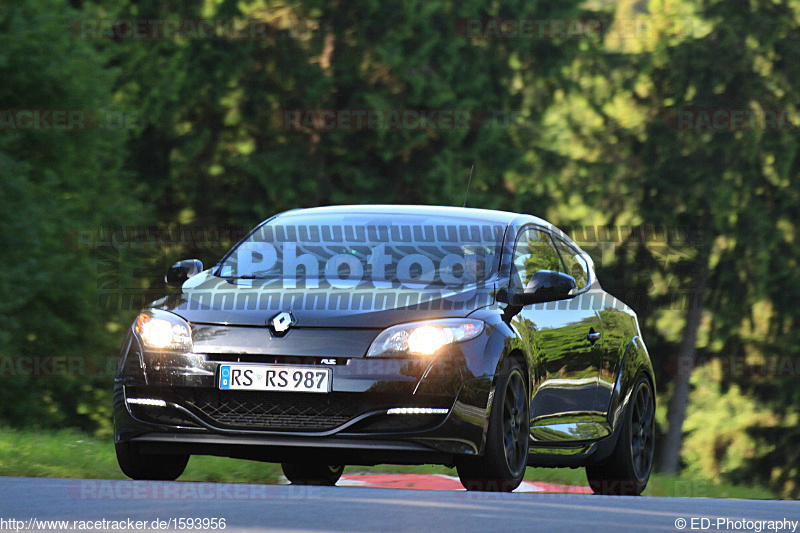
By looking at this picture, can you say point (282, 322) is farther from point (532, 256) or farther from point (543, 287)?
point (532, 256)

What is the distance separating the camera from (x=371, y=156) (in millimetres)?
37062

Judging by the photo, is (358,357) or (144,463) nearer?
(358,357)

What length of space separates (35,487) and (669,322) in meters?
33.9

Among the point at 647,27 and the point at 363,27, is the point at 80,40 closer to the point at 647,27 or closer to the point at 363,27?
the point at 363,27

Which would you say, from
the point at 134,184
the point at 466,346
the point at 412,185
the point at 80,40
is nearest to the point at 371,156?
the point at 412,185

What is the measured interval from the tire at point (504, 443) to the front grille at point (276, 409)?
734mm

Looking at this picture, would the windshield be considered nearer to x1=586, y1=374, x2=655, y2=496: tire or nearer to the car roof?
the car roof

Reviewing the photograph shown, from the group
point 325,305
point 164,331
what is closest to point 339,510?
point 325,305

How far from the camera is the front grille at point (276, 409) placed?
8.09m

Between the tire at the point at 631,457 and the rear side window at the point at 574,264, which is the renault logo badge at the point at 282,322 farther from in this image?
the tire at the point at 631,457

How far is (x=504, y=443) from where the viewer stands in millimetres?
8492

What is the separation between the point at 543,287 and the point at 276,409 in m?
1.75

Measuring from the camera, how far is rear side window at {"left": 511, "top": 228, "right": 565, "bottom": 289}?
9.44 metres

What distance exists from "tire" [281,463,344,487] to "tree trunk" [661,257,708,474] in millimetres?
26804
